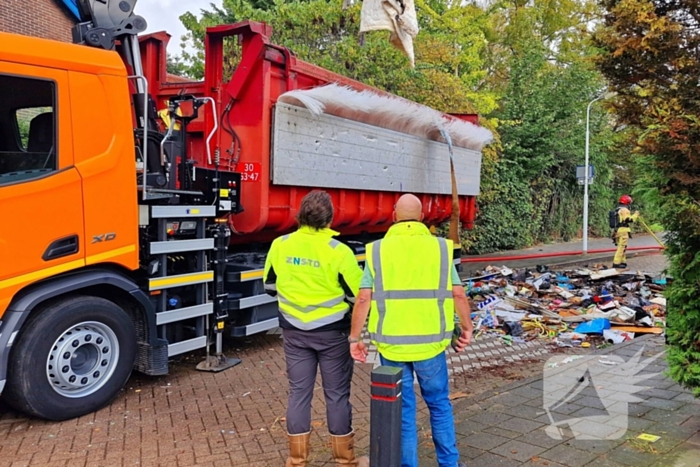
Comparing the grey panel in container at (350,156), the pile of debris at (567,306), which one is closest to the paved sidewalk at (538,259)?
the pile of debris at (567,306)

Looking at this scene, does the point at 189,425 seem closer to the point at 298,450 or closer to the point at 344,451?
the point at 298,450

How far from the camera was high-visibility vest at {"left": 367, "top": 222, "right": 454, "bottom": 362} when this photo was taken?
10.4ft

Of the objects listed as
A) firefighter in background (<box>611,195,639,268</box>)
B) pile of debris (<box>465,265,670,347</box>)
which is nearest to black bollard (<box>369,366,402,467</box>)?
pile of debris (<box>465,265,670,347</box>)

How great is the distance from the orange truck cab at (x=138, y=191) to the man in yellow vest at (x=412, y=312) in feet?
7.85

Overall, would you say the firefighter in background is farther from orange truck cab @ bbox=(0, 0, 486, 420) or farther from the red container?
the red container

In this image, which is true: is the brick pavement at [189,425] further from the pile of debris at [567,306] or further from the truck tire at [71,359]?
the pile of debris at [567,306]

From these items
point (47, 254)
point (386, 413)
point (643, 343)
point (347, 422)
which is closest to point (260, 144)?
point (47, 254)

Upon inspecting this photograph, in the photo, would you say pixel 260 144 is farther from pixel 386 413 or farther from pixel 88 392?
pixel 386 413

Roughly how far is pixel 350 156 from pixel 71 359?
3.66 meters

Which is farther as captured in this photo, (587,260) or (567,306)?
(587,260)

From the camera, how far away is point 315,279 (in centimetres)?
345

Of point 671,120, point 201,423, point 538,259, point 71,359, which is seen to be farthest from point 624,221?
point 71,359

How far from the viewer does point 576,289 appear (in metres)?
10.4

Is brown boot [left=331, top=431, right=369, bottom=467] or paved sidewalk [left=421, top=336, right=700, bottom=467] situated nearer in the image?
brown boot [left=331, top=431, right=369, bottom=467]
